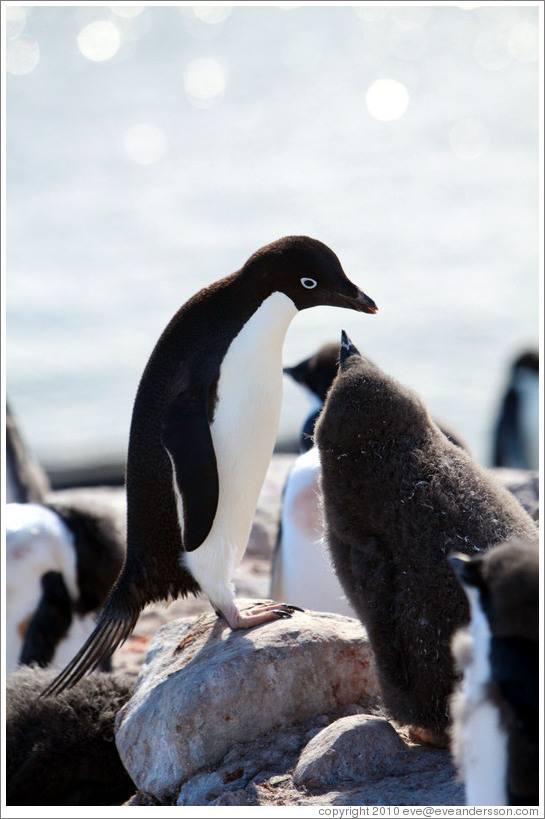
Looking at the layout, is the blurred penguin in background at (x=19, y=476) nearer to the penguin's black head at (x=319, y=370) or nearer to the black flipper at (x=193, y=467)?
the penguin's black head at (x=319, y=370)

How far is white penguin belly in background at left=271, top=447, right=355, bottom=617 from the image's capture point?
406cm

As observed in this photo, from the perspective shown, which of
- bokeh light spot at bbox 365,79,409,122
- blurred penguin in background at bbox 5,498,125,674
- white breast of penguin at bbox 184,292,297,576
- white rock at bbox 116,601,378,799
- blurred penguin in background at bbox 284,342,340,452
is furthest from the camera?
bokeh light spot at bbox 365,79,409,122

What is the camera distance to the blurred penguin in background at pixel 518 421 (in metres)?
10.8

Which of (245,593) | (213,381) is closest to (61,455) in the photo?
(245,593)

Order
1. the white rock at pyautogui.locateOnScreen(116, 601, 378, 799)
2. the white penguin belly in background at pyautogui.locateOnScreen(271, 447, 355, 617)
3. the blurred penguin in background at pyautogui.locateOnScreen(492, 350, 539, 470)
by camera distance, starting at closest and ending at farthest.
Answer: the white rock at pyautogui.locateOnScreen(116, 601, 378, 799) → the white penguin belly in background at pyautogui.locateOnScreen(271, 447, 355, 617) → the blurred penguin in background at pyautogui.locateOnScreen(492, 350, 539, 470)

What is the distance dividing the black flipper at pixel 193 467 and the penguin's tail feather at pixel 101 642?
0.32m

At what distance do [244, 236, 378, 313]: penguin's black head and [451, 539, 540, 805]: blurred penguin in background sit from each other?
4.22 ft

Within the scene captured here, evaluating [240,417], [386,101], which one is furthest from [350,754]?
[386,101]

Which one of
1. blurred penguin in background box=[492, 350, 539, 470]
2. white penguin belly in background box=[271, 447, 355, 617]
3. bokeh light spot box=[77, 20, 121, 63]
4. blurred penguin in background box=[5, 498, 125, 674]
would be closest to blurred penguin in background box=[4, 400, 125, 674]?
blurred penguin in background box=[5, 498, 125, 674]

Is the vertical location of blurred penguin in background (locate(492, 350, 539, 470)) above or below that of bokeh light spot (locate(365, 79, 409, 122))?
below

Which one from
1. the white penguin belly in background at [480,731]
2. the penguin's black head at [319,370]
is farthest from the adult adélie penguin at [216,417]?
the penguin's black head at [319,370]

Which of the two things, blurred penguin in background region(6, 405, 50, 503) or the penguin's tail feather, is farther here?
blurred penguin in background region(6, 405, 50, 503)

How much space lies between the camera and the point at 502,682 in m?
1.80

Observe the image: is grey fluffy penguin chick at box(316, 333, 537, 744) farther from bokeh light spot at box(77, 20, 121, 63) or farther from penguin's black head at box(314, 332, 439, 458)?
bokeh light spot at box(77, 20, 121, 63)
